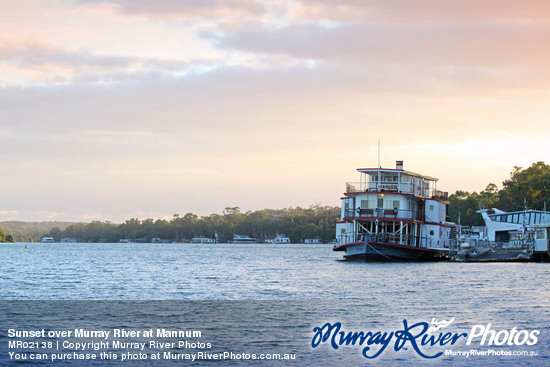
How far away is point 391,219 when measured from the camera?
252ft

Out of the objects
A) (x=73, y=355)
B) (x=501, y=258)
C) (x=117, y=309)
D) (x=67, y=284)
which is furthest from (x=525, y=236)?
(x=73, y=355)

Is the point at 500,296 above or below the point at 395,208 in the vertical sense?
below

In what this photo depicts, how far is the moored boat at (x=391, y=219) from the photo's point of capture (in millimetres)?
77062

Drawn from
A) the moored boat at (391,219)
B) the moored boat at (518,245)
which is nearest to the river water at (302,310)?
the moored boat at (391,219)

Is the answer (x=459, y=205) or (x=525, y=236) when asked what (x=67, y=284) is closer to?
(x=525, y=236)

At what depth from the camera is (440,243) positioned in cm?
8750

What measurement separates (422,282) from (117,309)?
2469 cm

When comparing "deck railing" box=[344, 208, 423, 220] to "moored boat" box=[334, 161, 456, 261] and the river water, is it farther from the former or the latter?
the river water

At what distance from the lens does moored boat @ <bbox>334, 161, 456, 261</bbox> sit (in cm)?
7706

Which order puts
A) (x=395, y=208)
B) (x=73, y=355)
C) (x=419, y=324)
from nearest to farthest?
(x=73, y=355), (x=419, y=324), (x=395, y=208)

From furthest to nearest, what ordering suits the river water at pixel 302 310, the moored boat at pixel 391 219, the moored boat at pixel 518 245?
the moored boat at pixel 518 245 < the moored boat at pixel 391 219 < the river water at pixel 302 310

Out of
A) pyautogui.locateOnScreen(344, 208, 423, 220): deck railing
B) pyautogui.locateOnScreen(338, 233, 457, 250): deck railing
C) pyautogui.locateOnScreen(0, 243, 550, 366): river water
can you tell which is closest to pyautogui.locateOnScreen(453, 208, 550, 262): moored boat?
pyautogui.locateOnScreen(338, 233, 457, 250): deck railing

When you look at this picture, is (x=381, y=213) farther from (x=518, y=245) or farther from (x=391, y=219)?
(x=518, y=245)

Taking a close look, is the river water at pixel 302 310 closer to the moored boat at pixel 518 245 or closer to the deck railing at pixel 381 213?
the deck railing at pixel 381 213
